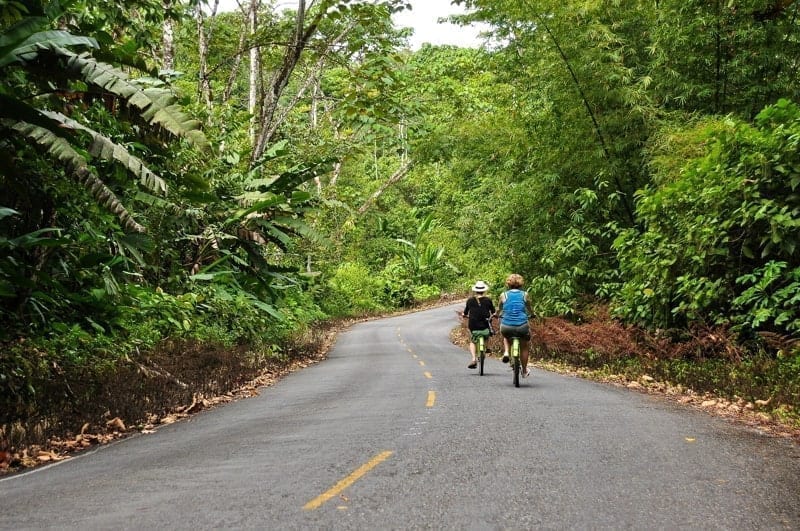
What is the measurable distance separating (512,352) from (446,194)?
117 feet

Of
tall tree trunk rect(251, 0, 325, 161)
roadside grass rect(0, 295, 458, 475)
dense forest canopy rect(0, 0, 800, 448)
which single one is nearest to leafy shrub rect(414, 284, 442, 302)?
dense forest canopy rect(0, 0, 800, 448)

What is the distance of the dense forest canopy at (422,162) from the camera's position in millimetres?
9484

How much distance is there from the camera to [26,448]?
7.61 meters

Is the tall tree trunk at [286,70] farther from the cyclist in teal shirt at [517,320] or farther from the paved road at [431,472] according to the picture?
the paved road at [431,472]

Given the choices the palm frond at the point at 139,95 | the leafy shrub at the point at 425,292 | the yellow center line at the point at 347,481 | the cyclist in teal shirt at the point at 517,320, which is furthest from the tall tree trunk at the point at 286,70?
the leafy shrub at the point at 425,292

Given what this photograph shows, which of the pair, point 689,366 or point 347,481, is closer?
point 347,481

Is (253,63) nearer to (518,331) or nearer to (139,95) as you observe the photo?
(139,95)

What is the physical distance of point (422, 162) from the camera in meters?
23.0

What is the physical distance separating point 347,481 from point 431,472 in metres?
0.76

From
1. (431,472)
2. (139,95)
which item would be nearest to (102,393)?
(139,95)

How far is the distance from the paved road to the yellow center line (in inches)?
0.9

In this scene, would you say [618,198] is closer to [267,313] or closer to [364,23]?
[364,23]

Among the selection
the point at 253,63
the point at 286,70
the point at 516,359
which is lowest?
the point at 516,359

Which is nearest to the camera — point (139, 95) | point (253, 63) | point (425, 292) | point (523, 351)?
point (139, 95)
